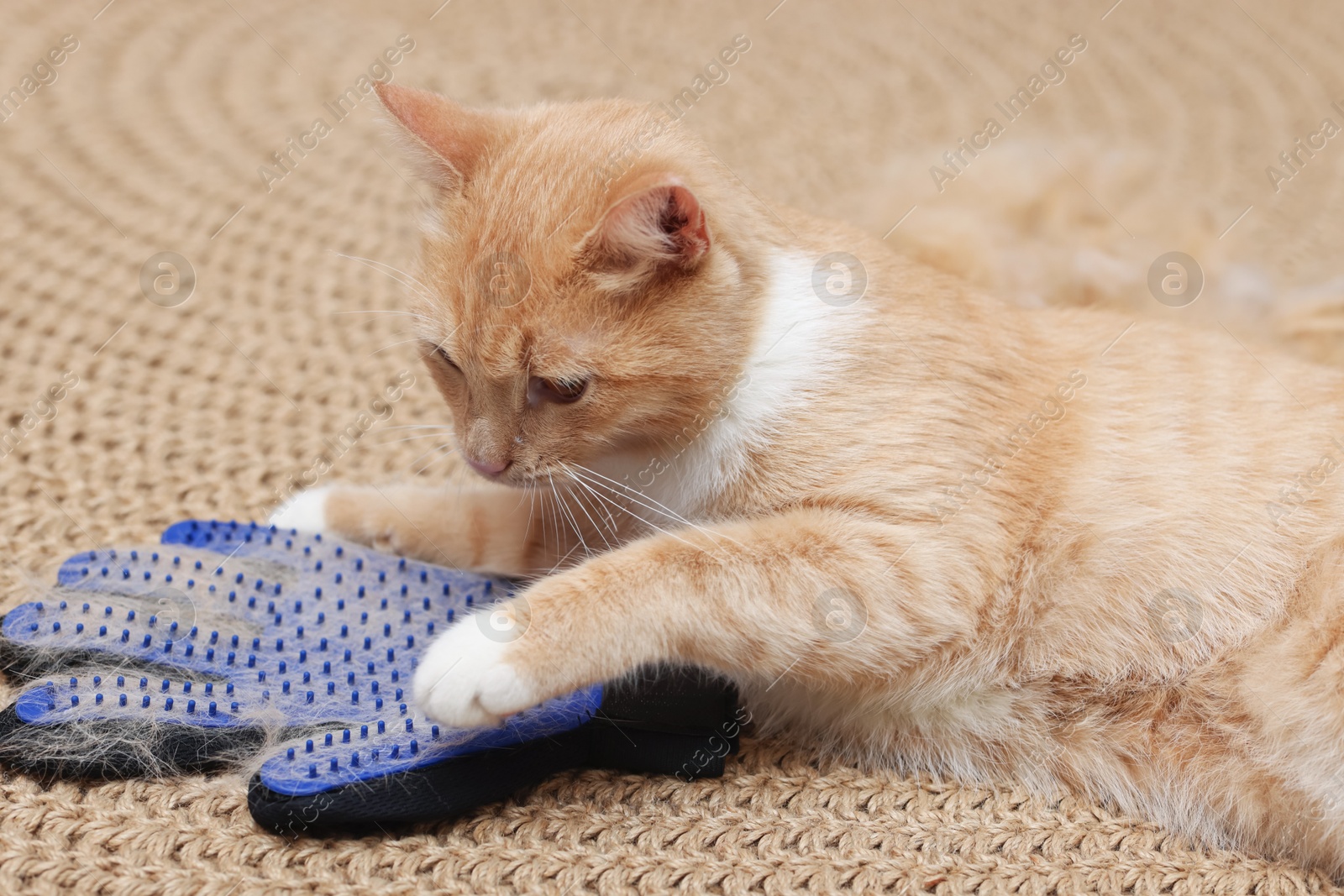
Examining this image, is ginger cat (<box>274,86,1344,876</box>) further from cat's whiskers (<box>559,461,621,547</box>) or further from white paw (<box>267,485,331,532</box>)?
white paw (<box>267,485,331,532</box>)

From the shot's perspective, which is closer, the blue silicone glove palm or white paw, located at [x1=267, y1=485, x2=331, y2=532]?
the blue silicone glove palm

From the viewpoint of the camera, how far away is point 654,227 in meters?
0.94

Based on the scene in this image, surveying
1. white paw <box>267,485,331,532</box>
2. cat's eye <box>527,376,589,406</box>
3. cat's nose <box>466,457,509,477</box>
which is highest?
cat's eye <box>527,376,589,406</box>

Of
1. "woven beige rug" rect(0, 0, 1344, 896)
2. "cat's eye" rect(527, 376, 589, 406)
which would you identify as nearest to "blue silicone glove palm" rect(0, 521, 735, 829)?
"woven beige rug" rect(0, 0, 1344, 896)

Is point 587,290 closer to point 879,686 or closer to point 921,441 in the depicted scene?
point 921,441

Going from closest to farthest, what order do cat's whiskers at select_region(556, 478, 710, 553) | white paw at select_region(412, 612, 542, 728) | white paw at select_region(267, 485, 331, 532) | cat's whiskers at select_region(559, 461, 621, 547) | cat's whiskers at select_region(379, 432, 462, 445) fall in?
1. white paw at select_region(412, 612, 542, 728)
2. cat's whiskers at select_region(556, 478, 710, 553)
3. cat's whiskers at select_region(559, 461, 621, 547)
4. white paw at select_region(267, 485, 331, 532)
5. cat's whiskers at select_region(379, 432, 462, 445)

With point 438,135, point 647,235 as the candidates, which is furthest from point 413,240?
point 647,235

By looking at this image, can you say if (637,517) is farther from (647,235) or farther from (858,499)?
(647,235)

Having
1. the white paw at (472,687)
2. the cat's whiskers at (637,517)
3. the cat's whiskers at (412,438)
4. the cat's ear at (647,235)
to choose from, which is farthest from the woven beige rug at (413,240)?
the cat's ear at (647,235)

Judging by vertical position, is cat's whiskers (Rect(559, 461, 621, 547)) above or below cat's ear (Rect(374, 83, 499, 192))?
below

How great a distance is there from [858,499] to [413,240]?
26.0 inches

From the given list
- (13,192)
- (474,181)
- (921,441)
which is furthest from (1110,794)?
(13,192)

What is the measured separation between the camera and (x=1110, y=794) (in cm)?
108

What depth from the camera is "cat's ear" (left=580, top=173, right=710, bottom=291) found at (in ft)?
3.02
